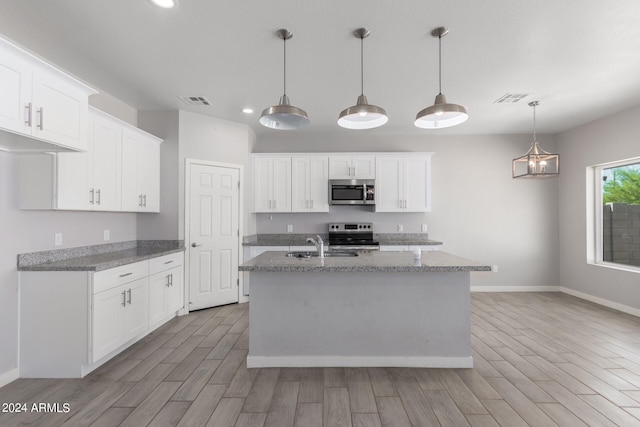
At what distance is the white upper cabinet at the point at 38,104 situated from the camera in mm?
1997

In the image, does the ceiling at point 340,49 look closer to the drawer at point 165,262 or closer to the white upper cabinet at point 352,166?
the white upper cabinet at point 352,166

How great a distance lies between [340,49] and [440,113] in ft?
3.66

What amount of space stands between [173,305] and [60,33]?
2974mm

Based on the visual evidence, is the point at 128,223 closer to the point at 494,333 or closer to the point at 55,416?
the point at 55,416

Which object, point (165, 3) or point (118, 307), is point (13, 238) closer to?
point (118, 307)

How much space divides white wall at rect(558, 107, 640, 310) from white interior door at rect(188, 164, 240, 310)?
5.47m

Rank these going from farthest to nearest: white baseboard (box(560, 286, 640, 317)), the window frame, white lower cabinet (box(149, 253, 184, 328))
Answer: the window frame → white baseboard (box(560, 286, 640, 317)) → white lower cabinet (box(149, 253, 184, 328))

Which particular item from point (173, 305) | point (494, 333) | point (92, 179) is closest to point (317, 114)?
point (92, 179)

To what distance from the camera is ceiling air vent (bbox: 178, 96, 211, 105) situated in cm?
391

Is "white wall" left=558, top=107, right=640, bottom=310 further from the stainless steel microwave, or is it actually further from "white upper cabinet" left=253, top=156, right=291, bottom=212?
"white upper cabinet" left=253, top=156, right=291, bottom=212

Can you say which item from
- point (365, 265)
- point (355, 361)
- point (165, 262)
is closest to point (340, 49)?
point (365, 265)

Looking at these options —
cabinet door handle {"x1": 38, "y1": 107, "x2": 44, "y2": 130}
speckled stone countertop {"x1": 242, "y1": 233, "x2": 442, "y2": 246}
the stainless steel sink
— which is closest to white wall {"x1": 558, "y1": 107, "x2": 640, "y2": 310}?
speckled stone countertop {"x1": 242, "y1": 233, "x2": 442, "y2": 246}

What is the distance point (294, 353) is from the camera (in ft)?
8.99

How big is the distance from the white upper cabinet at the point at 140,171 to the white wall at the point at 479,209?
5.96ft
